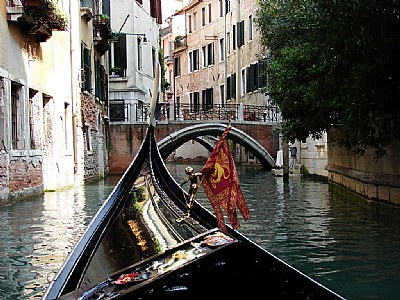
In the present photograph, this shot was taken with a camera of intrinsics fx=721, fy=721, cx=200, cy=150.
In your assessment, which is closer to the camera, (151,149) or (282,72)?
(151,149)

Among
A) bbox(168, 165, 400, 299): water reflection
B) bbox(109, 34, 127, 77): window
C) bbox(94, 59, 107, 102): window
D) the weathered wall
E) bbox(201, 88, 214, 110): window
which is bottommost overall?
bbox(168, 165, 400, 299): water reflection

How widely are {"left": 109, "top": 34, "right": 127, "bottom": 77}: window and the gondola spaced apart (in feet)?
50.9

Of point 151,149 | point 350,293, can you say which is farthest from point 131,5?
point 350,293

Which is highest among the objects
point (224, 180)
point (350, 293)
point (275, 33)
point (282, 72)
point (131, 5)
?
point (131, 5)

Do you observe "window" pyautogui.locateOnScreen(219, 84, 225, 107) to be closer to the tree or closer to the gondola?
the tree

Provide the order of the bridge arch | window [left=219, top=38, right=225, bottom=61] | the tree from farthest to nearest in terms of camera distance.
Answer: window [left=219, top=38, right=225, bottom=61] < the bridge arch < the tree

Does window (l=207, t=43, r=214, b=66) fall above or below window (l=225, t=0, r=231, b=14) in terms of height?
below

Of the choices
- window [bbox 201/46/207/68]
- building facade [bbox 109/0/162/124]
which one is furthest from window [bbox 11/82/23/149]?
window [bbox 201/46/207/68]

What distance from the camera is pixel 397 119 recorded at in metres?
6.98

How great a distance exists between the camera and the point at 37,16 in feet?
30.4

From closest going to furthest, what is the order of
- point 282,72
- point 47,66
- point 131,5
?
point 282,72
point 47,66
point 131,5

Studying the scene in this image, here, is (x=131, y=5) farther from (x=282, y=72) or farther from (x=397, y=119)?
(x=397, y=119)

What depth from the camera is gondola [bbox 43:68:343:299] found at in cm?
196

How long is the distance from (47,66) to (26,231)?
4720mm
